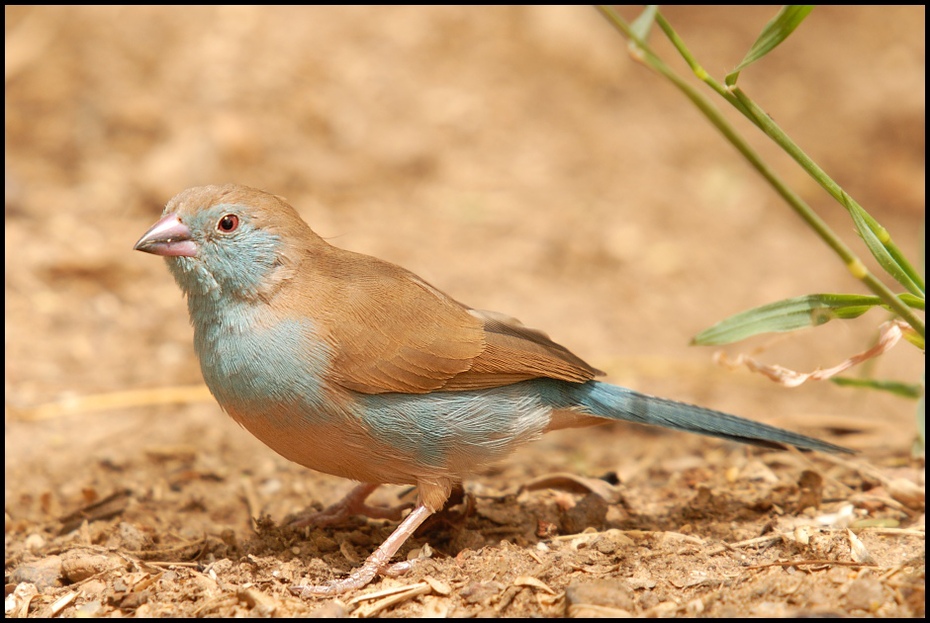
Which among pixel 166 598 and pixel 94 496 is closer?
pixel 166 598

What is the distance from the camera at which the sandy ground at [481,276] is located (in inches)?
134

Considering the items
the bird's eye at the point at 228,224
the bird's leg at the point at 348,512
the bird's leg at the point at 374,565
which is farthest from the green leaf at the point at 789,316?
the bird's eye at the point at 228,224

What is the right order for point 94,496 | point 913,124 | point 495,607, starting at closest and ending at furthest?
point 495,607, point 94,496, point 913,124

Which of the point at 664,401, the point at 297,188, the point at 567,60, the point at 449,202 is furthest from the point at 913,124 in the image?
the point at 664,401

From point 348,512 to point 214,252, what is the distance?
1234mm

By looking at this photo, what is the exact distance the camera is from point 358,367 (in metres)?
3.47

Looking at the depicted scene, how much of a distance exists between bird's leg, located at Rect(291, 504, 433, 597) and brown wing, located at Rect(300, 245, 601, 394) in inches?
18.6

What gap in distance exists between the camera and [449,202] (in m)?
8.26

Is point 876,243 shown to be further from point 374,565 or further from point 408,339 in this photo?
point 374,565

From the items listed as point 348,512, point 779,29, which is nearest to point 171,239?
point 348,512

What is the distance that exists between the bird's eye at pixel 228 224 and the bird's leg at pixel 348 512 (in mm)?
1206

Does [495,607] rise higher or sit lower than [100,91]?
lower

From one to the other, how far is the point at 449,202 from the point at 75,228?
295 cm

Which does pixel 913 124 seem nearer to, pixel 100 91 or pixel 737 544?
pixel 737 544
